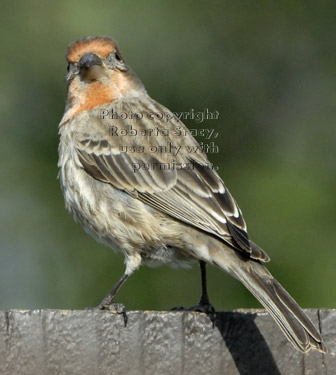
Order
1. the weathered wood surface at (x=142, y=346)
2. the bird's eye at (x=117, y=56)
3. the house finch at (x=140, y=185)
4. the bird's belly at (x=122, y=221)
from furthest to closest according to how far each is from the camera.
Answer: the bird's eye at (x=117, y=56) < the bird's belly at (x=122, y=221) < the house finch at (x=140, y=185) < the weathered wood surface at (x=142, y=346)

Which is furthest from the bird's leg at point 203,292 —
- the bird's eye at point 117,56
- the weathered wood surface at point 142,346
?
the bird's eye at point 117,56

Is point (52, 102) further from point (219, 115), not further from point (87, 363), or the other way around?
point (87, 363)

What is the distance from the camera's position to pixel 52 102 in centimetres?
871

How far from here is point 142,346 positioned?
5082 mm

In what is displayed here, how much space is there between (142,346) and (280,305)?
0.85 m

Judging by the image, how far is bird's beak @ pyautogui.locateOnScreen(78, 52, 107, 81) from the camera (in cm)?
773

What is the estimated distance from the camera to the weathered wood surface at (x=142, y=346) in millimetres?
5035

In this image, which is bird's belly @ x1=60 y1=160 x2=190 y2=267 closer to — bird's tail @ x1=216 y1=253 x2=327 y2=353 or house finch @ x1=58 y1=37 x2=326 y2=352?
house finch @ x1=58 y1=37 x2=326 y2=352

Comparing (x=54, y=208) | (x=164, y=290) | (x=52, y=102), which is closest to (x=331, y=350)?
(x=164, y=290)

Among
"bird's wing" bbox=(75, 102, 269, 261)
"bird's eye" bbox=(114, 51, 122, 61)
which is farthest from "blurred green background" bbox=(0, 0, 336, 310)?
"bird's wing" bbox=(75, 102, 269, 261)

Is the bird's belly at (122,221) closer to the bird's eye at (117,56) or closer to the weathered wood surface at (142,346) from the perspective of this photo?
the bird's eye at (117,56)

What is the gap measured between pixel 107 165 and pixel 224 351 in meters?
2.27

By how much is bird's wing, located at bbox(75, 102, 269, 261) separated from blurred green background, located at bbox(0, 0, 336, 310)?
1.02 metres

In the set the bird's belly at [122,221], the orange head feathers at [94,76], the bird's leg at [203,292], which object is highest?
the orange head feathers at [94,76]
